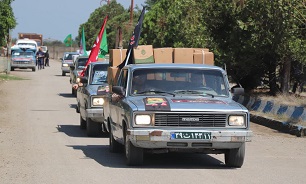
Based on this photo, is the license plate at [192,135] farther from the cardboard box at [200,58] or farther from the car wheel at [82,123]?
the car wheel at [82,123]

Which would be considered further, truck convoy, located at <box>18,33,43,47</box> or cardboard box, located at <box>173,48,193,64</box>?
truck convoy, located at <box>18,33,43,47</box>

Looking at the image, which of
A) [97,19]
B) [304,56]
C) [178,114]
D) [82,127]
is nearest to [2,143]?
[82,127]

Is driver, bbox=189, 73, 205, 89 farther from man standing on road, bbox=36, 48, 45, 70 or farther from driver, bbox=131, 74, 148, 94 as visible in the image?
man standing on road, bbox=36, 48, 45, 70

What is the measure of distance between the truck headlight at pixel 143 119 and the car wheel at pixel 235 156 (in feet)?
4.86

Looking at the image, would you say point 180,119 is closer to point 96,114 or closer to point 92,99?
point 96,114

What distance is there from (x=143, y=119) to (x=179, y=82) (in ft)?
4.64

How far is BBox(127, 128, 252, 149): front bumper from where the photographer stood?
449 inches

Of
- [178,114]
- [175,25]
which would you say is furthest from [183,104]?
[175,25]

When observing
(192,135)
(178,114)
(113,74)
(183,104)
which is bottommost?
(192,135)

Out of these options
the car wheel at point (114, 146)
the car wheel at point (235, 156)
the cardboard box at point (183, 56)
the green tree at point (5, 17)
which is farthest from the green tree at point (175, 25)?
the car wheel at point (235, 156)

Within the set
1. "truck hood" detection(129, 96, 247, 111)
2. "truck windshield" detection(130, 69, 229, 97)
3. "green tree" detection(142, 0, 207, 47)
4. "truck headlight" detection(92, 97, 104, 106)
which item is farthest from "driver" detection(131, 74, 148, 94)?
"green tree" detection(142, 0, 207, 47)

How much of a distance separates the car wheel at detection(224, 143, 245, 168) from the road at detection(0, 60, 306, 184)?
0.13 meters

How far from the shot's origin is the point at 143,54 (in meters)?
15.4

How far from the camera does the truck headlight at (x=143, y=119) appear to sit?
11531 millimetres
